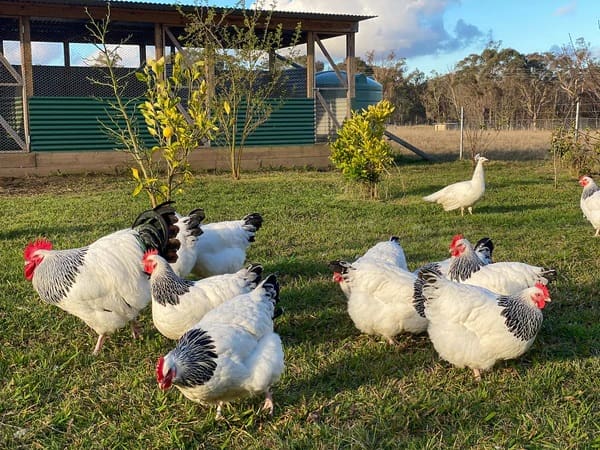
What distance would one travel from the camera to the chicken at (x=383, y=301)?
4.44 meters

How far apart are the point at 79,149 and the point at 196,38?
14.0 feet

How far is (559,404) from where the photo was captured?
359 centimetres

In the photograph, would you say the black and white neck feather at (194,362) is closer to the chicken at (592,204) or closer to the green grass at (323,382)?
the green grass at (323,382)

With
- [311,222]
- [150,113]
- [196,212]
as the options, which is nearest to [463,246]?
[196,212]

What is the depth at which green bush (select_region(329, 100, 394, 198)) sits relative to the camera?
1108cm

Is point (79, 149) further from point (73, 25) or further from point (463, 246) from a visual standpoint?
point (463, 246)

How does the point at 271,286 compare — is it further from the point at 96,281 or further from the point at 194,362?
the point at 96,281

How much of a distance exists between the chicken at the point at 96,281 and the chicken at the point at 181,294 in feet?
0.98

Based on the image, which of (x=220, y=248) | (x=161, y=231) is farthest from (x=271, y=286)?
(x=220, y=248)

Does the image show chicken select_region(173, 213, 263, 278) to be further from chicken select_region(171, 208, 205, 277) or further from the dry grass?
the dry grass

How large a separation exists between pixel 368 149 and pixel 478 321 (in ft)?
24.3

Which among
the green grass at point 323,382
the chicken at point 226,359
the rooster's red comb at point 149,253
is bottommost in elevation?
the green grass at point 323,382

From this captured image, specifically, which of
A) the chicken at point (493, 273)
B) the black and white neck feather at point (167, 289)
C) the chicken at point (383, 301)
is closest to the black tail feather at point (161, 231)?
the black and white neck feather at point (167, 289)

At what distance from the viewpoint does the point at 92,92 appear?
17.6 metres
